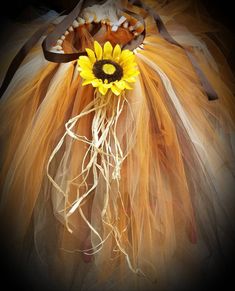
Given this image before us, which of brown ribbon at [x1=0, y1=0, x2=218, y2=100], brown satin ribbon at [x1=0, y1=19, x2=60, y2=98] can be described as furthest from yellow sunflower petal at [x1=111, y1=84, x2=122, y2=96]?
brown satin ribbon at [x1=0, y1=19, x2=60, y2=98]

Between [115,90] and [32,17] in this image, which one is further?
[32,17]

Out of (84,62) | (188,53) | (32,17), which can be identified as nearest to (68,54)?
(84,62)

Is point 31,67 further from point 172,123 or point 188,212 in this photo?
point 188,212

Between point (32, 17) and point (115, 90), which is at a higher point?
point (32, 17)

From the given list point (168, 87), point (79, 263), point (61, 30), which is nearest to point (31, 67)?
point (61, 30)

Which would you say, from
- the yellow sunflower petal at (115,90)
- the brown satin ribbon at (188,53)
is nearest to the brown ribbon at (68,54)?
the brown satin ribbon at (188,53)

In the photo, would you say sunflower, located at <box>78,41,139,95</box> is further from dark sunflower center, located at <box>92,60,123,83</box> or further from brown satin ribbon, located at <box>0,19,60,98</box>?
brown satin ribbon, located at <box>0,19,60,98</box>

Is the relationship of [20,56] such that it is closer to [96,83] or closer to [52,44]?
[52,44]
